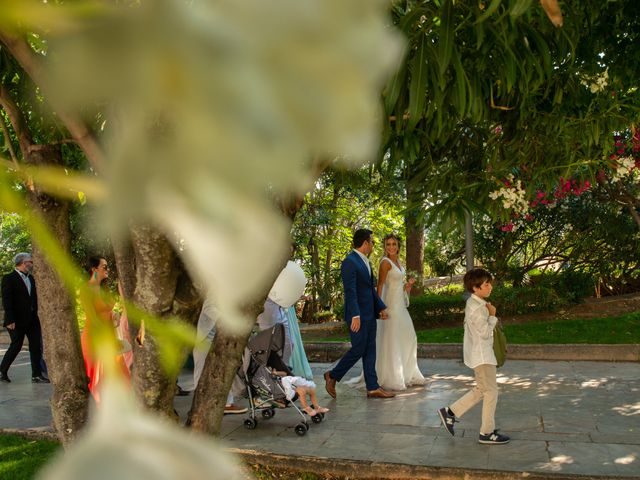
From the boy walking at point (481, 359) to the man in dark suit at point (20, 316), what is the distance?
6.50 metres

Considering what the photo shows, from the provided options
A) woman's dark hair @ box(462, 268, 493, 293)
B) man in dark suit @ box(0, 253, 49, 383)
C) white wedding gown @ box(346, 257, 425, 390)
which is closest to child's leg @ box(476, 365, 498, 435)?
woman's dark hair @ box(462, 268, 493, 293)

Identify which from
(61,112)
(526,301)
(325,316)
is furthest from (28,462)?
(526,301)

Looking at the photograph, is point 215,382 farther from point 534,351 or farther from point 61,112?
point 534,351

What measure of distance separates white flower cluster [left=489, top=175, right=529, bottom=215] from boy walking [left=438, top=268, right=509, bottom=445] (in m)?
0.75

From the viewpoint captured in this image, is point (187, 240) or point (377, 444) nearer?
point (187, 240)

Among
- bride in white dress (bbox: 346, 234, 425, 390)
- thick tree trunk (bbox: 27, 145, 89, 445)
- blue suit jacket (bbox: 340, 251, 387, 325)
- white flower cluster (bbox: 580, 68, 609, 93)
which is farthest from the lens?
bride in white dress (bbox: 346, 234, 425, 390)

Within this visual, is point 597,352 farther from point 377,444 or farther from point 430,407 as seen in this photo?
point 377,444

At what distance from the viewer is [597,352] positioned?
36.1 ft

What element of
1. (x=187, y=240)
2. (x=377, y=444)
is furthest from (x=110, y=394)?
(x=377, y=444)

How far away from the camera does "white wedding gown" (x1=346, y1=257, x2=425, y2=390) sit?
941 centimetres

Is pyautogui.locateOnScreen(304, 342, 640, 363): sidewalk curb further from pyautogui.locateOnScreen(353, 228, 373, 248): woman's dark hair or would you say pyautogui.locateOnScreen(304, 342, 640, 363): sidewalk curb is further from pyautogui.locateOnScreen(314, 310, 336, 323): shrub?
pyautogui.locateOnScreen(314, 310, 336, 323): shrub

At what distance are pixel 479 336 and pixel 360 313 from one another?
2151 mm

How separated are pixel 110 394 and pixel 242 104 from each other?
0.10 m

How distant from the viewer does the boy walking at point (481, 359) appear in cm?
665
